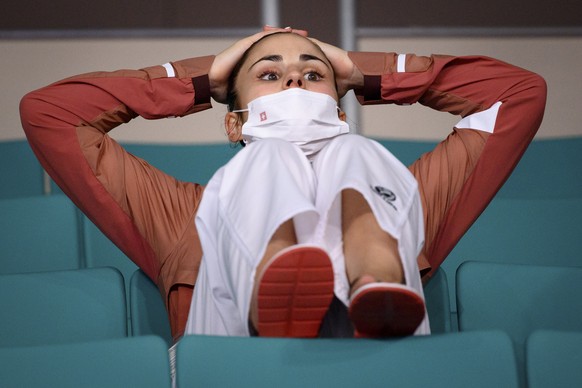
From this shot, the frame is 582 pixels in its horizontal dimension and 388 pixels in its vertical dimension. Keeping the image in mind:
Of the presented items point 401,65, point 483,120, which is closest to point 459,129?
point 483,120

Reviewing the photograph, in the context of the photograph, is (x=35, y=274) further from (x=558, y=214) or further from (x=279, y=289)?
(x=558, y=214)

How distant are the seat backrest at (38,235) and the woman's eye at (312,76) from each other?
27.4 inches

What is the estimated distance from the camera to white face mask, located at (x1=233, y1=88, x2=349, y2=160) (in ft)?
6.19

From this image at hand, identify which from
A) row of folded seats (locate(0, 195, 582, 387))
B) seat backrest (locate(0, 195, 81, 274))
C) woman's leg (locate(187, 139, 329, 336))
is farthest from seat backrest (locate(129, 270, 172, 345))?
seat backrest (locate(0, 195, 81, 274))

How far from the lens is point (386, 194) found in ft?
4.90

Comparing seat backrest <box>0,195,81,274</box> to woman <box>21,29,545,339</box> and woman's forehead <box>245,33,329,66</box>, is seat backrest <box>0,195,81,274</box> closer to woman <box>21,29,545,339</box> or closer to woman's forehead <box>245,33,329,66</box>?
woman <box>21,29,545,339</box>

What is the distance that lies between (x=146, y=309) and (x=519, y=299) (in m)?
0.73

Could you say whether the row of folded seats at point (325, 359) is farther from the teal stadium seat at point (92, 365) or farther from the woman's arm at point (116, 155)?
the woman's arm at point (116, 155)

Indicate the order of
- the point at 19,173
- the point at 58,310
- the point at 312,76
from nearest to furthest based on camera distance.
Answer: the point at 58,310 → the point at 312,76 → the point at 19,173

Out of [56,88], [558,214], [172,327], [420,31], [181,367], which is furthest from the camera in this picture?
[420,31]

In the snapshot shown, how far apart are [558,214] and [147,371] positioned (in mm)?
1315

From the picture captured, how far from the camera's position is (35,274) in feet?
5.88

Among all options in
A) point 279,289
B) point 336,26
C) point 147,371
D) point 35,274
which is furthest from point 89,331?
point 336,26

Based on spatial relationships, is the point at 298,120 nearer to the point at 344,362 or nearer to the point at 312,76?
the point at 312,76
